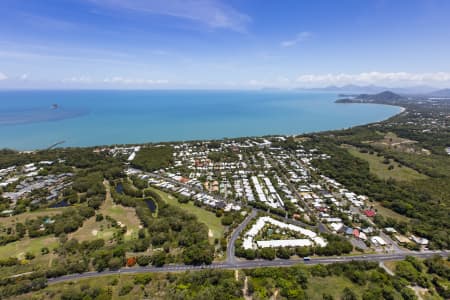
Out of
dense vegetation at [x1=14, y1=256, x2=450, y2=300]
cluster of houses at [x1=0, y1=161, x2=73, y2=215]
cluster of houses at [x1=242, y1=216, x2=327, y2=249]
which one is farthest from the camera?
cluster of houses at [x1=0, y1=161, x2=73, y2=215]

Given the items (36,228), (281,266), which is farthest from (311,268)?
(36,228)

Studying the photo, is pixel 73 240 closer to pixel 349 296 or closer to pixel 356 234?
pixel 349 296

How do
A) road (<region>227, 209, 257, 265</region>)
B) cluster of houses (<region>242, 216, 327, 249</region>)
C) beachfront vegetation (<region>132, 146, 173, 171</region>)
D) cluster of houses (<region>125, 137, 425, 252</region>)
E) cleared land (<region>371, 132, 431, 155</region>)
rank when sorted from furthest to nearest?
cleared land (<region>371, 132, 431, 155</region>) → beachfront vegetation (<region>132, 146, 173, 171</region>) → cluster of houses (<region>125, 137, 425, 252</region>) → cluster of houses (<region>242, 216, 327, 249</region>) → road (<region>227, 209, 257, 265</region>)

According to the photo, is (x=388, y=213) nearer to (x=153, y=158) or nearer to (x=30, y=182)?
(x=153, y=158)

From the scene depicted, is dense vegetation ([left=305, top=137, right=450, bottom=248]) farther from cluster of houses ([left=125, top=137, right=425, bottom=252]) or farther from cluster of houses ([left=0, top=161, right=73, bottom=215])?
cluster of houses ([left=0, top=161, right=73, bottom=215])

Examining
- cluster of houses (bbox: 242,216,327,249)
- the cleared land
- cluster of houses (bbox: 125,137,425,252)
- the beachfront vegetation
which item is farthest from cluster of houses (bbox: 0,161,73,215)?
the cleared land

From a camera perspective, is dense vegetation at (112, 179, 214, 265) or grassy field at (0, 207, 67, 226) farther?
grassy field at (0, 207, 67, 226)

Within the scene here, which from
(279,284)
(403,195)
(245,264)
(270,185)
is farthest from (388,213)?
(245,264)

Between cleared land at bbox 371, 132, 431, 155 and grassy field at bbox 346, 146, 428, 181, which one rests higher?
cleared land at bbox 371, 132, 431, 155
